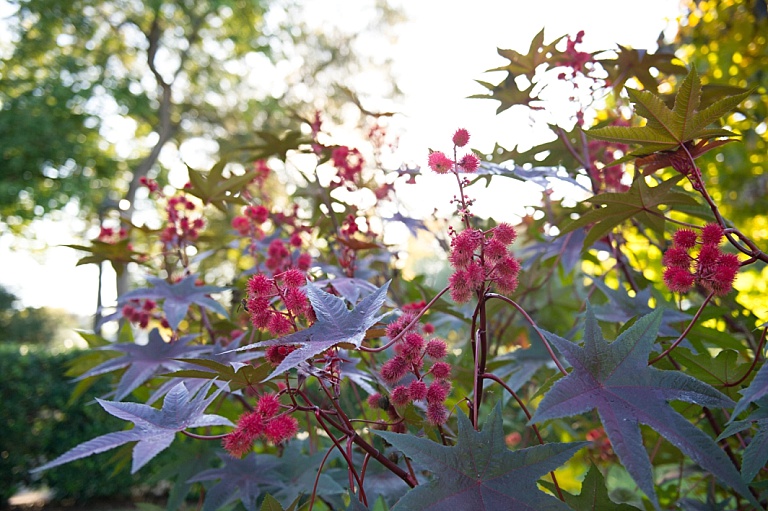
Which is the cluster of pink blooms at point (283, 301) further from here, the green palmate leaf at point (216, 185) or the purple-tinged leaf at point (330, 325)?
the green palmate leaf at point (216, 185)

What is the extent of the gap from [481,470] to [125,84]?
→ 15.4 m

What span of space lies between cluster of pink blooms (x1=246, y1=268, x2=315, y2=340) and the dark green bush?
6.90m

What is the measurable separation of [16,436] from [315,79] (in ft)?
42.6

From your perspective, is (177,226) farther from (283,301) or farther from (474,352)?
(474,352)

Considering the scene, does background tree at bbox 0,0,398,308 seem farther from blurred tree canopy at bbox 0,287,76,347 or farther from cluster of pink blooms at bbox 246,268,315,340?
cluster of pink blooms at bbox 246,268,315,340

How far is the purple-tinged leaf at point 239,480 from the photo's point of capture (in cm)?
117

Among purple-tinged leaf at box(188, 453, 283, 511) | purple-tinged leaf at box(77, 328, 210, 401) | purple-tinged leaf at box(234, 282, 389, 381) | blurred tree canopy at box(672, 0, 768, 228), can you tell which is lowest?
purple-tinged leaf at box(188, 453, 283, 511)

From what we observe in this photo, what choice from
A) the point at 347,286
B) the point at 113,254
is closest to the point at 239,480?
the point at 347,286

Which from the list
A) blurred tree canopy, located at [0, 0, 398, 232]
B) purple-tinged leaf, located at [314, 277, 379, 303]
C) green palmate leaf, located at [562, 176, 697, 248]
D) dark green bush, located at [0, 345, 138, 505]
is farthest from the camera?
blurred tree canopy, located at [0, 0, 398, 232]

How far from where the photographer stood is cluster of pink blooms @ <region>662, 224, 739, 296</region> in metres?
0.77

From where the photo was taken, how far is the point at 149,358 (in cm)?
131

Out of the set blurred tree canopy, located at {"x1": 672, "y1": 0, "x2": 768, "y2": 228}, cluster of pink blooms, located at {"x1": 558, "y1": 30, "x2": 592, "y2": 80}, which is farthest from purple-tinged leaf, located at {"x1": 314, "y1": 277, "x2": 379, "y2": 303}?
blurred tree canopy, located at {"x1": 672, "y1": 0, "x2": 768, "y2": 228}

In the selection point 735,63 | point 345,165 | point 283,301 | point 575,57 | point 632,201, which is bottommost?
point 283,301

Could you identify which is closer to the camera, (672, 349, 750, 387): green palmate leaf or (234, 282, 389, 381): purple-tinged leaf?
(234, 282, 389, 381): purple-tinged leaf
